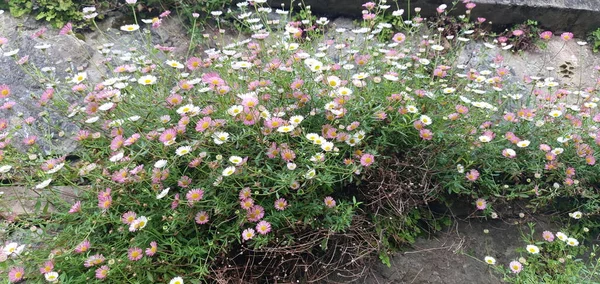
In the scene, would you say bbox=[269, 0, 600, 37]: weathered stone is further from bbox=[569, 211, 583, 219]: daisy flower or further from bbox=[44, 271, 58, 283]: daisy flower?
bbox=[44, 271, 58, 283]: daisy flower

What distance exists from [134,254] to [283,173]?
2.43 ft

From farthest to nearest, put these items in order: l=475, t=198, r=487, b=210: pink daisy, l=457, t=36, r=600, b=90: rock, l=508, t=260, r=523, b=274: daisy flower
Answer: l=457, t=36, r=600, b=90: rock < l=475, t=198, r=487, b=210: pink daisy < l=508, t=260, r=523, b=274: daisy flower

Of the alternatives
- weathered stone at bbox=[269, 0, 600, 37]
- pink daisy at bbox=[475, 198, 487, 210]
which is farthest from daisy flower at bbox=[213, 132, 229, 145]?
weathered stone at bbox=[269, 0, 600, 37]

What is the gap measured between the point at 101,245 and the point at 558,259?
7.49 ft

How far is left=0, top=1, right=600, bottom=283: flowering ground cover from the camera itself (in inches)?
80.3

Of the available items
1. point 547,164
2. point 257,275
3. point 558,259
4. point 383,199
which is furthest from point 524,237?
point 257,275

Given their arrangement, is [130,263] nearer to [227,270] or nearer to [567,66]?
[227,270]

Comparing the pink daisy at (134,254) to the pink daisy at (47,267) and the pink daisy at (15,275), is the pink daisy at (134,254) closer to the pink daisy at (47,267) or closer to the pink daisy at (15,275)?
the pink daisy at (47,267)

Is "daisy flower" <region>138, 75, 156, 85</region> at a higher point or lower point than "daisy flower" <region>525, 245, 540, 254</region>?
higher

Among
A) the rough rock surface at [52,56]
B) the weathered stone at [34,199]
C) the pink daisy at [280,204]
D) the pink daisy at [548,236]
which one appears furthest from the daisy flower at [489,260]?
the rough rock surface at [52,56]

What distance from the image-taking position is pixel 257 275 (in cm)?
212

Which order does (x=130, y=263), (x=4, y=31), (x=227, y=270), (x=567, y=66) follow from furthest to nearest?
1. (x=567, y=66)
2. (x=4, y=31)
3. (x=227, y=270)
4. (x=130, y=263)

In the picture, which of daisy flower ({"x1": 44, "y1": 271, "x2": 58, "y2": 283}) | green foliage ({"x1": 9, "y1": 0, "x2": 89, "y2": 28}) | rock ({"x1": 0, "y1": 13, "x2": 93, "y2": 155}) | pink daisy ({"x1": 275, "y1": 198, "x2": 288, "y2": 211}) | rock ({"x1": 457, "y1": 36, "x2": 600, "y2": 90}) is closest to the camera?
daisy flower ({"x1": 44, "y1": 271, "x2": 58, "y2": 283})

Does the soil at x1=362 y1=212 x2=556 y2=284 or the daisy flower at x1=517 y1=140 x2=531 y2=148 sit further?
the daisy flower at x1=517 y1=140 x2=531 y2=148
